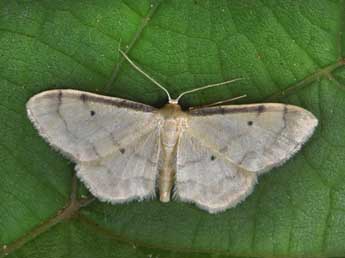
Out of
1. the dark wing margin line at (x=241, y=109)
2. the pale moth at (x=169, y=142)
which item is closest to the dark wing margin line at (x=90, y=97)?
the pale moth at (x=169, y=142)

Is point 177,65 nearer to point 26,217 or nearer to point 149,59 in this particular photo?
point 149,59

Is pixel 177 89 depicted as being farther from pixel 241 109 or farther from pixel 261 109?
pixel 261 109

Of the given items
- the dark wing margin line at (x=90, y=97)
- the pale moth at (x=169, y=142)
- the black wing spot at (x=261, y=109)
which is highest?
the black wing spot at (x=261, y=109)

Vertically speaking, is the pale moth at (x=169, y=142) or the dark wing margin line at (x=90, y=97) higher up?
the dark wing margin line at (x=90, y=97)

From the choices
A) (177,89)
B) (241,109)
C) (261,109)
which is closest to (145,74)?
(177,89)

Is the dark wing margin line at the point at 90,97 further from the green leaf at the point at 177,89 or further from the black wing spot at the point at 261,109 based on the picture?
the black wing spot at the point at 261,109

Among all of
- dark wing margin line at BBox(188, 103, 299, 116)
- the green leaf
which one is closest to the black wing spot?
dark wing margin line at BBox(188, 103, 299, 116)
